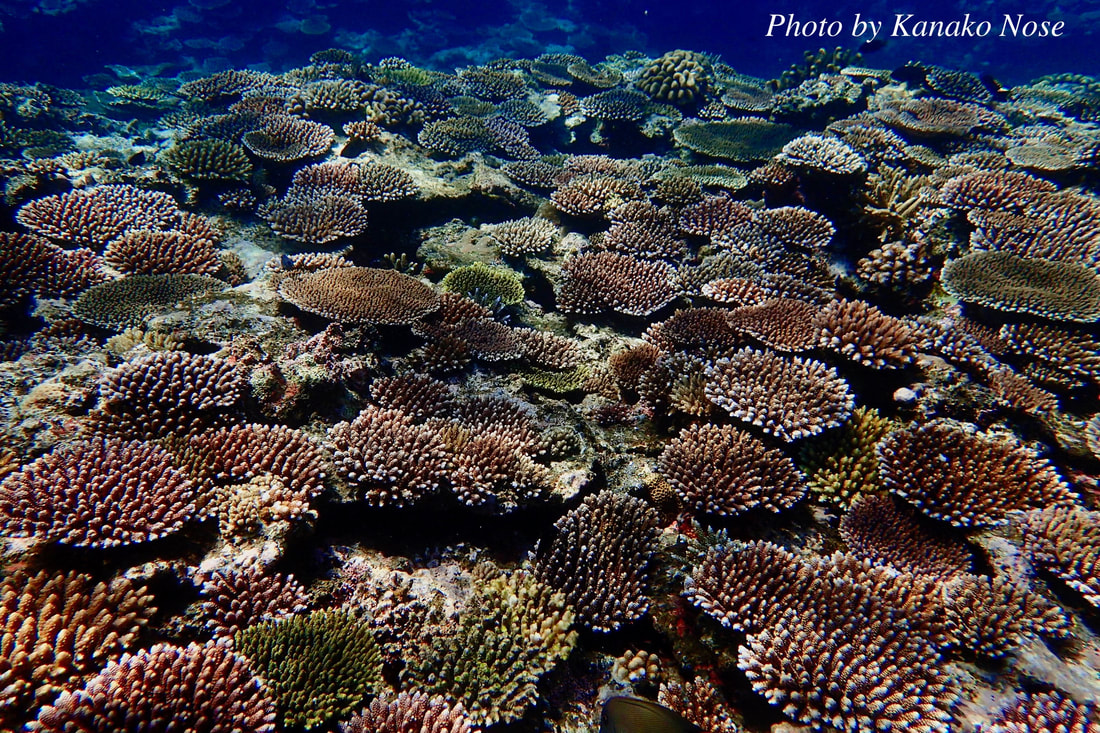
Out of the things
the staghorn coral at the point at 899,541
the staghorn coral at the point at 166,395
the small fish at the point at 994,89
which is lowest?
the staghorn coral at the point at 899,541

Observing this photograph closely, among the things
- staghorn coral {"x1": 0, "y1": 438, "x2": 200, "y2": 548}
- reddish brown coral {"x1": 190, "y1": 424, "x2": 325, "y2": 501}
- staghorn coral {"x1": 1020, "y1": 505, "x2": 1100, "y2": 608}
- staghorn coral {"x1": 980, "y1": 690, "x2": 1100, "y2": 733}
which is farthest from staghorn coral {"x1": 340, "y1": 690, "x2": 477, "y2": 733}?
staghorn coral {"x1": 1020, "y1": 505, "x2": 1100, "y2": 608}

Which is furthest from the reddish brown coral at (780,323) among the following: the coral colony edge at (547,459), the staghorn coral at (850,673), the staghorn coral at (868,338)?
the staghorn coral at (850,673)

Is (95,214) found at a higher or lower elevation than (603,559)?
higher

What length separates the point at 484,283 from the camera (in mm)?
6504

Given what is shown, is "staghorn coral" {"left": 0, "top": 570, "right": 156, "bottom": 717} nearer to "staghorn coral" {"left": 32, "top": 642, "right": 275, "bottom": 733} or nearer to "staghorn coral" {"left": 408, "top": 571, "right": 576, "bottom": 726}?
"staghorn coral" {"left": 32, "top": 642, "right": 275, "bottom": 733}

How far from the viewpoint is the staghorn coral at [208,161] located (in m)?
7.98

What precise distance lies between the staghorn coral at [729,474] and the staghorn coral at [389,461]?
192 centimetres

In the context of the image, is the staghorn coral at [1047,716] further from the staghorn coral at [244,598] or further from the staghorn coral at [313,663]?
the staghorn coral at [244,598]

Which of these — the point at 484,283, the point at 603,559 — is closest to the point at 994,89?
the point at 484,283

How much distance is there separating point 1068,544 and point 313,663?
16.7 ft

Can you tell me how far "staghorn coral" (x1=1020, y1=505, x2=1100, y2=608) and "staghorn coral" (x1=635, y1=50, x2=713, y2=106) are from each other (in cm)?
1252

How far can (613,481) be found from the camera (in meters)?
4.22

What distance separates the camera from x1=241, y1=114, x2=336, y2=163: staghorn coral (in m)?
8.59

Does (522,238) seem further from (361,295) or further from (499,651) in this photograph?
(499,651)
